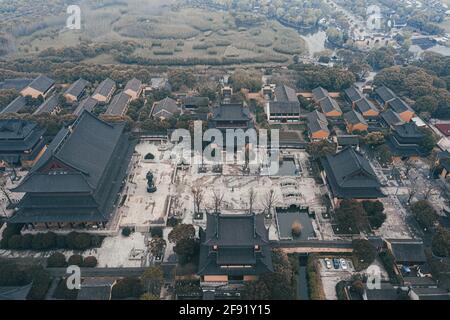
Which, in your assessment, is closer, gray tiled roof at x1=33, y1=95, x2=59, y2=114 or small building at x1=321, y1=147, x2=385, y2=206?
small building at x1=321, y1=147, x2=385, y2=206

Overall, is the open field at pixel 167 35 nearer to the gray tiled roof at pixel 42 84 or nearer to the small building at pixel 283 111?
the gray tiled roof at pixel 42 84

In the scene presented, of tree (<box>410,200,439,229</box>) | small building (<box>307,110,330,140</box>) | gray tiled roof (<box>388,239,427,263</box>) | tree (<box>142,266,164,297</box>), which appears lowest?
tree (<box>142,266,164,297</box>)

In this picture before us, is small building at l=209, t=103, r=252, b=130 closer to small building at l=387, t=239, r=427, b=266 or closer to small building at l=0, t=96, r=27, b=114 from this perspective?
small building at l=387, t=239, r=427, b=266

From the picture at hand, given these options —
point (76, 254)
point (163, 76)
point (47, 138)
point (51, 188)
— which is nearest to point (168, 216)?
point (76, 254)

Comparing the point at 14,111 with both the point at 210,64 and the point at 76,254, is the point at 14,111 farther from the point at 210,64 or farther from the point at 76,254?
the point at 210,64

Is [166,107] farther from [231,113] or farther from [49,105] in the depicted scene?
[49,105]

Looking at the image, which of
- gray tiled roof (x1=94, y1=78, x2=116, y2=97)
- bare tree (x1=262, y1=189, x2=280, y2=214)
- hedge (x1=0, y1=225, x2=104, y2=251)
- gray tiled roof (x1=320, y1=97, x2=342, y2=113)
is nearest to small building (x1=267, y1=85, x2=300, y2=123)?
gray tiled roof (x1=320, y1=97, x2=342, y2=113)

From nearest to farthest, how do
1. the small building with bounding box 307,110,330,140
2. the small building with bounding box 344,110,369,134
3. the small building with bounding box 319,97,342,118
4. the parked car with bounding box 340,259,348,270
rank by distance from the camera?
1. the parked car with bounding box 340,259,348,270
2. the small building with bounding box 307,110,330,140
3. the small building with bounding box 344,110,369,134
4. the small building with bounding box 319,97,342,118
